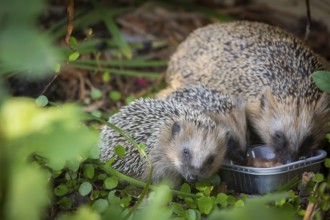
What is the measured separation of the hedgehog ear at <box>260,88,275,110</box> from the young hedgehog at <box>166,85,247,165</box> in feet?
0.51

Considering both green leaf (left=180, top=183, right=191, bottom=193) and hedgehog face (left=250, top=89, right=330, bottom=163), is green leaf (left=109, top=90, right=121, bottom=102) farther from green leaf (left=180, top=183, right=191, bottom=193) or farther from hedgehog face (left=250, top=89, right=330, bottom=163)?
green leaf (left=180, top=183, right=191, bottom=193)

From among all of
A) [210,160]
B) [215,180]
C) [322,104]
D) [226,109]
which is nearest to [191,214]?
[210,160]

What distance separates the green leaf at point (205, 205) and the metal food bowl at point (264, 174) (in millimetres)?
778

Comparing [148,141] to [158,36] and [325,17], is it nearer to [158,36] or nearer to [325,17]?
[158,36]

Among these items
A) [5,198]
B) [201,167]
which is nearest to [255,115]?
[201,167]

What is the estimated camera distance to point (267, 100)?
4.68 m

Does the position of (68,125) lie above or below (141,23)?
above

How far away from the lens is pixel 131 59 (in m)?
6.15

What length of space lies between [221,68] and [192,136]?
106 cm

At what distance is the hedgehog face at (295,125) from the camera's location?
449 centimetres

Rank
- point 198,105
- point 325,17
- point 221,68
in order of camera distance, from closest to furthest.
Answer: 1. point 198,105
2. point 221,68
3. point 325,17

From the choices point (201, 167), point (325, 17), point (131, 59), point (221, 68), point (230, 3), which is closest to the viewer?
point (201, 167)

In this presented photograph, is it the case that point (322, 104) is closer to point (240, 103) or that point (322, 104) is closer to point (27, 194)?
point (240, 103)

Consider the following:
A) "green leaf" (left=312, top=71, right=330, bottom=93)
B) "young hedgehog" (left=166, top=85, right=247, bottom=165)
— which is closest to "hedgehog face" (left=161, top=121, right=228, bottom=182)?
"young hedgehog" (left=166, top=85, right=247, bottom=165)
